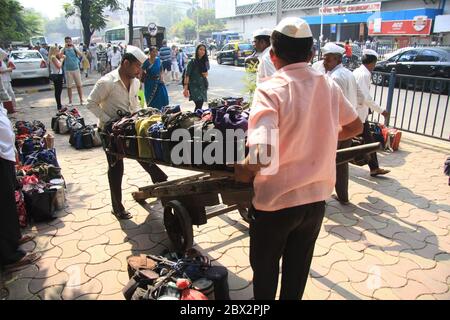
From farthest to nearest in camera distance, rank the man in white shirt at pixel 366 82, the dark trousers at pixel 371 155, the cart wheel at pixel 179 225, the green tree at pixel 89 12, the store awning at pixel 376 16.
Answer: the store awning at pixel 376 16 → the green tree at pixel 89 12 → the dark trousers at pixel 371 155 → the man in white shirt at pixel 366 82 → the cart wheel at pixel 179 225

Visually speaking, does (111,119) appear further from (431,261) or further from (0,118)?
(431,261)

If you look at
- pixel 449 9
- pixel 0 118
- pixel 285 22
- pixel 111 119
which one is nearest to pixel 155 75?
pixel 111 119

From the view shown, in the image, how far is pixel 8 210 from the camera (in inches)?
123

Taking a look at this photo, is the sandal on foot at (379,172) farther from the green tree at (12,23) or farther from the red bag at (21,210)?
the green tree at (12,23)

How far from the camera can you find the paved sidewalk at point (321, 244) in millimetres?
2938

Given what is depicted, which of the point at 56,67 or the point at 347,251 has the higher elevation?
the point at 56,67

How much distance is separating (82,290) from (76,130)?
480 centimetres

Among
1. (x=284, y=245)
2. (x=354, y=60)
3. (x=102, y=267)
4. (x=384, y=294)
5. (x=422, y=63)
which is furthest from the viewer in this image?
(x=354, y=60)

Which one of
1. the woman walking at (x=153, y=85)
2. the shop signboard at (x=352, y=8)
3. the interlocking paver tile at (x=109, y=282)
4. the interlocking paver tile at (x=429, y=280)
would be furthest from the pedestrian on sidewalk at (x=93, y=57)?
the shop signboard at (x=352, y=8)

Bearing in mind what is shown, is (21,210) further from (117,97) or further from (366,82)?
(366,82)

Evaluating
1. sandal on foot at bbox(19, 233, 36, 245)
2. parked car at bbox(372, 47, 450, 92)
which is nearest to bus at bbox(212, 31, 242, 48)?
parked car at bbox(372, 47, 450, 92)

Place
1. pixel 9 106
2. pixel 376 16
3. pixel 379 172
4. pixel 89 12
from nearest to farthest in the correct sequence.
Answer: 1. pixel 379 172
2. pixel 9 106
3. pixel 89 12
4. pixel 376 16

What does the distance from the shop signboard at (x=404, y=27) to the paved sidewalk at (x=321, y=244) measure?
87.3ft

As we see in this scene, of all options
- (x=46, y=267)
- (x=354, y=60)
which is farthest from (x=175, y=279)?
(x=354, y=60)
